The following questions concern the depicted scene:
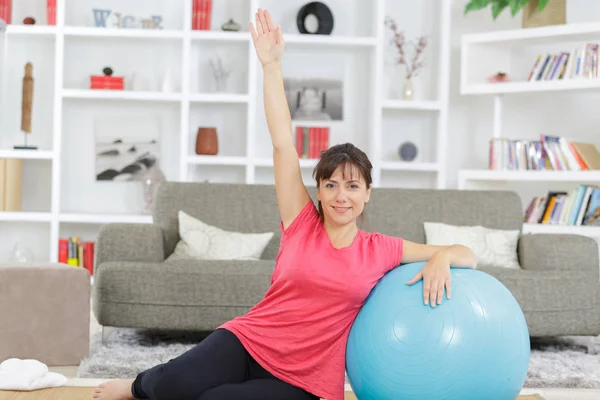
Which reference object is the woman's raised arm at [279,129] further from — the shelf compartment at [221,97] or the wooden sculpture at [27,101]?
the wooden sculpture at [27,101]

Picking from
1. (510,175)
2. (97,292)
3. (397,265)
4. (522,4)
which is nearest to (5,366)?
(97,292)

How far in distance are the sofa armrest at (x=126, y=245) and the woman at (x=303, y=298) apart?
5.23 feet

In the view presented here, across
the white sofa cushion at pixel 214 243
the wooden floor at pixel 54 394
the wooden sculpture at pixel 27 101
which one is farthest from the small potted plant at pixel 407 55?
the wooden floor at pixel 54 394

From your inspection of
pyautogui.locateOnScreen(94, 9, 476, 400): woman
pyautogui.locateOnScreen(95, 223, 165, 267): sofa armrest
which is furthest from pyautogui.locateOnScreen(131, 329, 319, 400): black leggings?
pyautogui.locateOnScreen(95, 223, 165, 267): sofa armrest

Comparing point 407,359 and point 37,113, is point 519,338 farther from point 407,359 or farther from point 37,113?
point 37,113

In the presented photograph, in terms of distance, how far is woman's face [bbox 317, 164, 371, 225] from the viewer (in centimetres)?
243

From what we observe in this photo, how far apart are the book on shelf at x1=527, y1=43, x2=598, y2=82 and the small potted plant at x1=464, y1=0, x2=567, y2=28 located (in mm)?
235

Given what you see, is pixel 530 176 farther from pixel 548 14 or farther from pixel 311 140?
pixel 311 140

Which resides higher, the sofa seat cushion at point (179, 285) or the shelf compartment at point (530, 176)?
the shelf compartment at point (530, 176)

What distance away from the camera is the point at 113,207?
632 cm

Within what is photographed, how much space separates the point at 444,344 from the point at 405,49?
4.48 m

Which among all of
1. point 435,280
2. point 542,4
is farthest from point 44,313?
point 542,4

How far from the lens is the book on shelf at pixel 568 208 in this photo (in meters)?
5.54

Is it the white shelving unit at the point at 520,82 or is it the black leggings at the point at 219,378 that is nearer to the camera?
the black leggings at the point at 219,378
